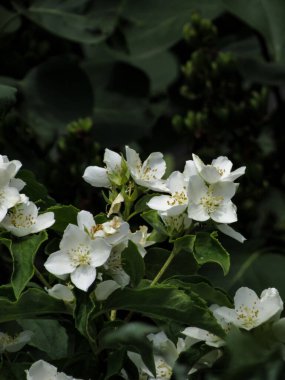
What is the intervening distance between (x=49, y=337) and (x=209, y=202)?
0.28 metres

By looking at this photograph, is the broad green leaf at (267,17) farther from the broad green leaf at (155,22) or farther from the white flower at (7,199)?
the white flower at (7,199)

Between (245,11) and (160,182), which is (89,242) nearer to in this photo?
(160,182)

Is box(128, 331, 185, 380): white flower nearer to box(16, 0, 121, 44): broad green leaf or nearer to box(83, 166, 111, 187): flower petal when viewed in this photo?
box(83, 166, 111, 187): flower petal

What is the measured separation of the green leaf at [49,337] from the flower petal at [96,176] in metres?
0.19

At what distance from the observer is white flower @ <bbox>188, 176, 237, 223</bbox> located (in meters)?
1.10

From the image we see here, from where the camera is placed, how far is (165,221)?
1.13m

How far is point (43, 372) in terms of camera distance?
1.08m

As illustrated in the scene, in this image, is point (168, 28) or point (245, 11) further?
point (168, 28)

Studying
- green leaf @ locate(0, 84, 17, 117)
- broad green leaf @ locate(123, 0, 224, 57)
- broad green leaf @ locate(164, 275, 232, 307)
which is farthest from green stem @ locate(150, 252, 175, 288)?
broad green leaf @ locate(123, 0, 224, 57)

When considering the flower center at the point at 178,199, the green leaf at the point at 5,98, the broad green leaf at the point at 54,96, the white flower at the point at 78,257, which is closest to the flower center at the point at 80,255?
the white flower at the point at 78,257

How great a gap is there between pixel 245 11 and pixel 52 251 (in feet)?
3.39

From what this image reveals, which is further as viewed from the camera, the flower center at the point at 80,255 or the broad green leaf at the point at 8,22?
the broad green leaf at the point at 8,22

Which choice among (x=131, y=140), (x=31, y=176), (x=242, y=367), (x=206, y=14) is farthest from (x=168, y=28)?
(x=242, y=367)

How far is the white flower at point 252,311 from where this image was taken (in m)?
1.08
